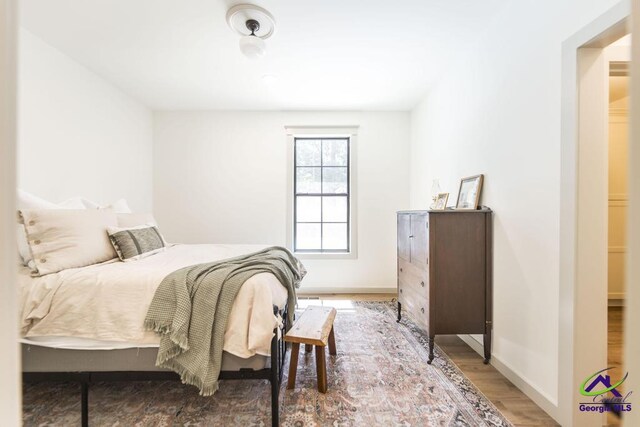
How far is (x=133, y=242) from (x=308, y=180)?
8.19ft

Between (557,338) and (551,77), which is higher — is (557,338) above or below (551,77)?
Result: below

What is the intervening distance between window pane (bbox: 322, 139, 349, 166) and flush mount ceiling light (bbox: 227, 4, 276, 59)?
1.97 m

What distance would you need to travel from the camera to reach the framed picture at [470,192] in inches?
89.2

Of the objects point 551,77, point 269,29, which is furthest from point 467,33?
point 269,29

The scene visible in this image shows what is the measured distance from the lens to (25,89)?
7.22 ft

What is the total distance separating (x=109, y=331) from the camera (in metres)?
1.48

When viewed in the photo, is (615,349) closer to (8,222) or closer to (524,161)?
(524,161)

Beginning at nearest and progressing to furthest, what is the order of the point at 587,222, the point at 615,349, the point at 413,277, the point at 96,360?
1. the point at 587,222
2. the point at 96,360
3. the point at 615,349
4. the point at 413,277

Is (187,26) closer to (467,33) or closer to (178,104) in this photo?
(178,104)

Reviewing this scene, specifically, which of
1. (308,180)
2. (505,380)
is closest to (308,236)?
(308,180)

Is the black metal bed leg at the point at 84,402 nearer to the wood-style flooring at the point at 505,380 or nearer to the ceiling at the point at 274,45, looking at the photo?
the wood-style flooring at the point at 505,380

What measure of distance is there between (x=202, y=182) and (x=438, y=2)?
11.2 ft

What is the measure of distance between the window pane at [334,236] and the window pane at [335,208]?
0.35 ft

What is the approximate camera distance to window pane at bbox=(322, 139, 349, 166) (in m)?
4.10
